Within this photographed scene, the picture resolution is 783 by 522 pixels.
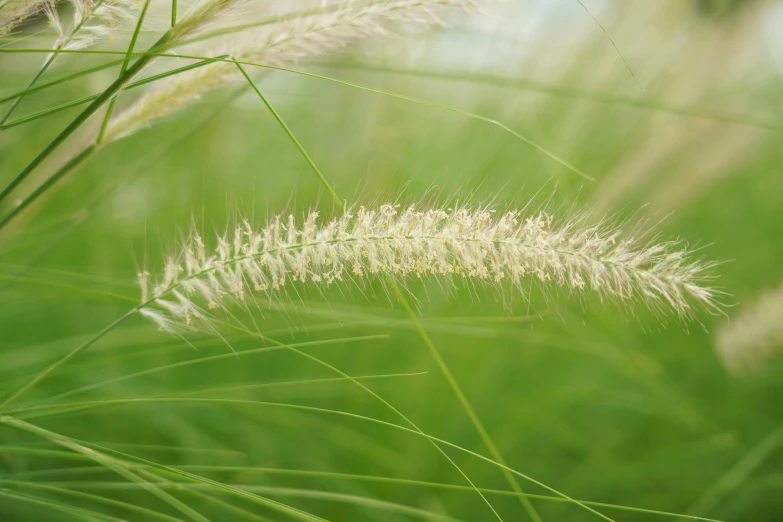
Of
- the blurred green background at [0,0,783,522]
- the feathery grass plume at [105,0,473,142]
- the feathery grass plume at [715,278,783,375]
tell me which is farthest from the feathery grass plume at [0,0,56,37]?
the feathery grass plume at [715,278,783,375]

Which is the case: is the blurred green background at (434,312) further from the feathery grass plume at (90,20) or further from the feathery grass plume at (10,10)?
the feathery grass plume at (10,10)

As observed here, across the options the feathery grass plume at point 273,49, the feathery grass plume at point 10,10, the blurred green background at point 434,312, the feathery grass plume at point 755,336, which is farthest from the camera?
the feathery grass plume at point 755,336

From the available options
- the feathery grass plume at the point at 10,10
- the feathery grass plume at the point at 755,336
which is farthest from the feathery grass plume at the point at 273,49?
the feathery grass plume at the point at 755,336

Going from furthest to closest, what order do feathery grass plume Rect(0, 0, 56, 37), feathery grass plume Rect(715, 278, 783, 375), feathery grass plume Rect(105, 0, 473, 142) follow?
feathery grass plume Rect(715, 278, 783, 375) → feathery grass plume Rect(105, 0, 473, 142) → feathery grass plume Rect(0, 0, 56, 37)

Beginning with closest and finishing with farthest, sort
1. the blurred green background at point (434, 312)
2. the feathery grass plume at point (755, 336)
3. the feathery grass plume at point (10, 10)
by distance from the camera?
the feathery grass plume at point (10, 10), the blurred green background at point (434, 312), the feathery grass plume at point (755, 336)

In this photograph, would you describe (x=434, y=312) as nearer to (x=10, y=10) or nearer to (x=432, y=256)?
(x=432, y=256)

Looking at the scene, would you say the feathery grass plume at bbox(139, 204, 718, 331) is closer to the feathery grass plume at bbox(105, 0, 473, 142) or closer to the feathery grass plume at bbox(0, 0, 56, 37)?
the feathery grass plume at bbox(105, 0, 473, 142)

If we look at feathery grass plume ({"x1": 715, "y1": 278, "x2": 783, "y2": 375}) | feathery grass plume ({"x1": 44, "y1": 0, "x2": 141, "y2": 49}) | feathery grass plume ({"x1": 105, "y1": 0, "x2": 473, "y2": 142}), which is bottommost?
feathery grass plume ({"x1": 715, "y1": 278, "x2": 783, "y2": 375})

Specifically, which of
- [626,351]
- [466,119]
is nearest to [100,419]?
[626,351]
